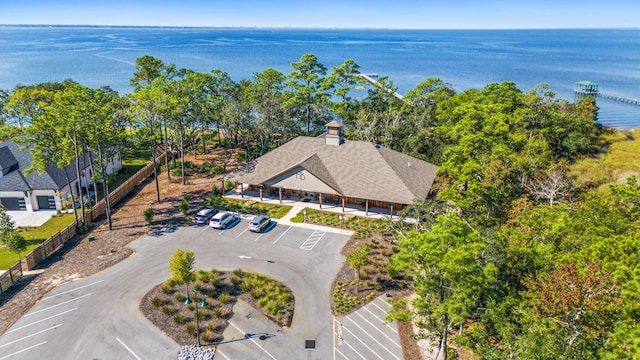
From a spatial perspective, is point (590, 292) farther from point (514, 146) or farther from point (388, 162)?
point (514, 146)

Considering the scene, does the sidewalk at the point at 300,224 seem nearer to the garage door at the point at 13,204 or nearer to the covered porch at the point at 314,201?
the covered porch at the point at 314,201

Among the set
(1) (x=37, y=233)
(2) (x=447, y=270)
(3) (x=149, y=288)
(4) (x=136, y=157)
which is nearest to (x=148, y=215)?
(1) (x=37, y=233)

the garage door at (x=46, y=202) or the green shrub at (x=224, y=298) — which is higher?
the garage door at (x=46, y=202)

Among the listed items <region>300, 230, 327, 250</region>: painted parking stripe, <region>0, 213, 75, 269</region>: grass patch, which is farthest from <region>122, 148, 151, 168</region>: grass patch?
<region>300, 230, 327, 250</region>: painted parking stripe

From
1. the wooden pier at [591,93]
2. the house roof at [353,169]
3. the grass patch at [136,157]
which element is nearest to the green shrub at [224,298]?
the house roof at [353,169]

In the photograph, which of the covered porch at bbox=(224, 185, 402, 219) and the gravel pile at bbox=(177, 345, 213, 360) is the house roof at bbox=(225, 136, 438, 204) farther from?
the gravel pile at bbox=(177, 345, 213, 360)
